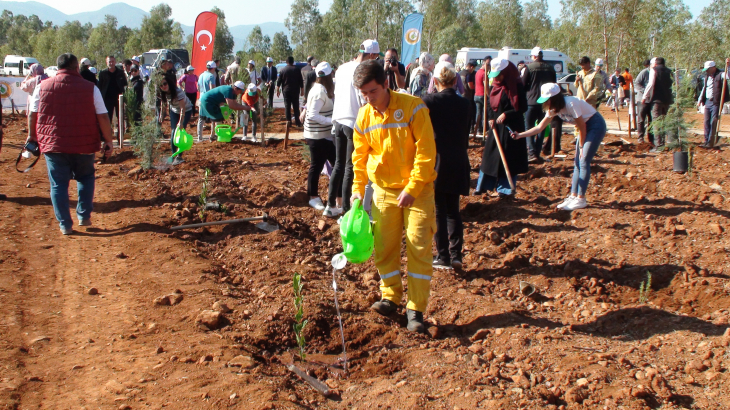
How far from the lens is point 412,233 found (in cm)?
392

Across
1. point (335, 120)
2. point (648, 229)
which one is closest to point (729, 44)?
point (648, 229)

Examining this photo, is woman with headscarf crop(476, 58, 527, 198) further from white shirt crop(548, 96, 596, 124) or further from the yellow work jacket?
the yellow work jacket

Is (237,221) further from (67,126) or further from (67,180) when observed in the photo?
(67,126)

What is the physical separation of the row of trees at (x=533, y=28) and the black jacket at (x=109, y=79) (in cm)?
1080

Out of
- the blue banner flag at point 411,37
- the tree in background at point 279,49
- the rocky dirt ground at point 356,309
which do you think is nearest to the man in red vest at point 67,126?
the rocky dirt ground at point 356,309

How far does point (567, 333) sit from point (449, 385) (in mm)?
1247

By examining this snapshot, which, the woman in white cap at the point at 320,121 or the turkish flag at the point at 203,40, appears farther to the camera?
the turkish flag at the point at 203,40

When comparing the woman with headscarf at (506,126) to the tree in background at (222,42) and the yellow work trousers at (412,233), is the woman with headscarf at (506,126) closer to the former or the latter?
the yellow work trousers at (412,233)

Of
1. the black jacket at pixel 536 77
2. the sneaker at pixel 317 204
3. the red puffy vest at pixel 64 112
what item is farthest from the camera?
the black jacket at pixel 536 77

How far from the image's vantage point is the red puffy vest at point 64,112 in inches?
227

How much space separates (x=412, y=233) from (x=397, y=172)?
417mm

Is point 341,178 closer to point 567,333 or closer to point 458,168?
point 458,168

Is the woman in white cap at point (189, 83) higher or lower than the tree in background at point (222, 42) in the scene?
lower

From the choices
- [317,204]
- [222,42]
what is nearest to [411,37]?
[317,204]
